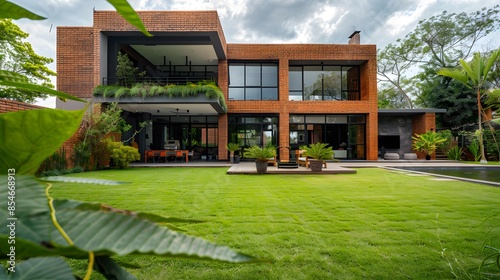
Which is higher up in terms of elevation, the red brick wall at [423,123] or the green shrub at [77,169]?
the red brick wall at [423,123]

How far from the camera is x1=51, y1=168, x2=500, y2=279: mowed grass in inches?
92.7

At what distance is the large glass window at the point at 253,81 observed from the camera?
17.2 metres

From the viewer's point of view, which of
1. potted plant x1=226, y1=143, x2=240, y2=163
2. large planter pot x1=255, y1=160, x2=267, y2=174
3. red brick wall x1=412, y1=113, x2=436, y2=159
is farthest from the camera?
red brick wall x1=412, y1=113, x2=436, y2=159

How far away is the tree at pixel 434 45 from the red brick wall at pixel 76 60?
28.5 meters

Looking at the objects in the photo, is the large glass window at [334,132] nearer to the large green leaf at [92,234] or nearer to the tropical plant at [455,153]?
the tropical plant at [455,153]

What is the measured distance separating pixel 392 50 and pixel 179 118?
989 inches

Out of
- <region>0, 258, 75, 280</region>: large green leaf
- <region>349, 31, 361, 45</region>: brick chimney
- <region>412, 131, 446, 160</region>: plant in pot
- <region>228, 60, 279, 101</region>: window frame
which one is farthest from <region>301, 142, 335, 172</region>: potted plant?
<region>349, 31, 361, 45</region>: brick chimney

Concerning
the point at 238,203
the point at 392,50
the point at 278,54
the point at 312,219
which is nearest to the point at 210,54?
the point at 278,54

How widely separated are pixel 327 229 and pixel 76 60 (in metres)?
14.9

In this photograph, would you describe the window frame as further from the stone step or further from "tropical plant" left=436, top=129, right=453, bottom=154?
"tropical plant" left=436, top=129, right=453, bottom=154

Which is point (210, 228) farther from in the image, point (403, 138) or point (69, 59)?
point (403, 138)

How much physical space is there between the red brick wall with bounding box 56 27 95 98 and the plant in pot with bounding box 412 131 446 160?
19828 millimetres

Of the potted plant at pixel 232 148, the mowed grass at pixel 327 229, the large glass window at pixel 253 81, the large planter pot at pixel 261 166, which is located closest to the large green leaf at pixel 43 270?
the mowed grass at pixel 327 229

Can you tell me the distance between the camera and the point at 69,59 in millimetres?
13484
